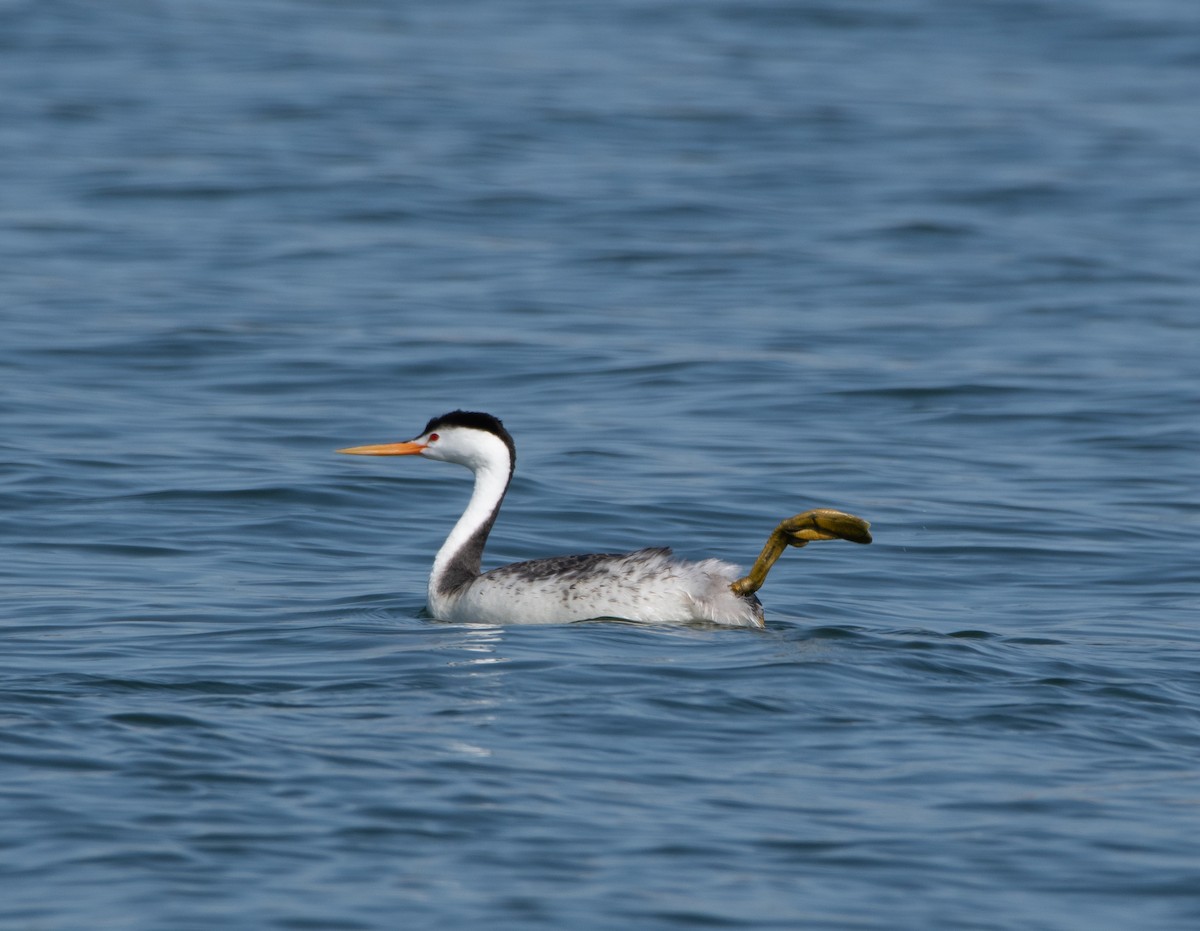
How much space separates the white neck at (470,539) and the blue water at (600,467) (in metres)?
0.27

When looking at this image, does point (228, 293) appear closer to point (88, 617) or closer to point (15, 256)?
point (15, 256)

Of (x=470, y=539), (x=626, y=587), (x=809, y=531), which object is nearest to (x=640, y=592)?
(x=626, y=587)

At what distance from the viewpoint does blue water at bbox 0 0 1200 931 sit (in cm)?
688

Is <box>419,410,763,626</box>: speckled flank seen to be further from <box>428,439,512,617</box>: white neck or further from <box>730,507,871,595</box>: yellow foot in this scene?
<box>730,507,871,595</box>: yellow foot

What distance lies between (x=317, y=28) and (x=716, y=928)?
31.2 metres

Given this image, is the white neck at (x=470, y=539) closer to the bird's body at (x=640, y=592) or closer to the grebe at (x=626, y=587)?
the grebe at (x=626, y=587)

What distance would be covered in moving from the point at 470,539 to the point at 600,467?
3.38m

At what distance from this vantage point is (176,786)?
7.20m

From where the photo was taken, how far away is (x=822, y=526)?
34.0 ft

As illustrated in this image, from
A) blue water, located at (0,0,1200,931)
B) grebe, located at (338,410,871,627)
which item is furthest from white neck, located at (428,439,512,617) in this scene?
blue water, located at (0,0,1200,931)

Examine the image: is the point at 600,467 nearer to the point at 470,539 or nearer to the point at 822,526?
the point at 470,539

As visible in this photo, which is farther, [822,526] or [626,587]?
[822,526]

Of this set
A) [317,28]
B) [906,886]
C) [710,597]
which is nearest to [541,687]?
[710,597]

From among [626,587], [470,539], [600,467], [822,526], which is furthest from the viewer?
[600,467]
